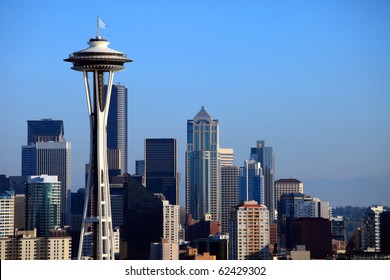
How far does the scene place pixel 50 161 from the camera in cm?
5462

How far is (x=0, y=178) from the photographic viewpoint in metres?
45.9

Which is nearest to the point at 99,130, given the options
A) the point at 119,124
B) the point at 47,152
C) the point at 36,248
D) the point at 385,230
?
the point at 36,248

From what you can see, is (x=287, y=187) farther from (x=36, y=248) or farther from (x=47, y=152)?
(x=36, y=248)

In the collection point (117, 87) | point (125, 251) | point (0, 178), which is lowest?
point (125, 251)

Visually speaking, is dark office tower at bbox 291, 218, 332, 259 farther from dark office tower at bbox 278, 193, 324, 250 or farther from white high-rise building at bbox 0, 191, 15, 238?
white high-rise building at bbox 0, 191, 15, 238

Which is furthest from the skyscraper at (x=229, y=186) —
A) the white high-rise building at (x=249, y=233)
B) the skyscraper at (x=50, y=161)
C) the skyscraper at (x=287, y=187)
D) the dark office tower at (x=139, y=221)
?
the skyscraper at (x=50, y=161)

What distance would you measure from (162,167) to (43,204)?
11451 mm

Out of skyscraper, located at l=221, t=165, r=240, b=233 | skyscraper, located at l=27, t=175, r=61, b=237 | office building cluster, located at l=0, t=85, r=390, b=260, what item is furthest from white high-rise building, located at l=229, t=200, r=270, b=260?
skyscraper, located at l=27, t=175, r=61, b=237

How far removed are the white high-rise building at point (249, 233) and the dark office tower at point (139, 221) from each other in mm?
3264
